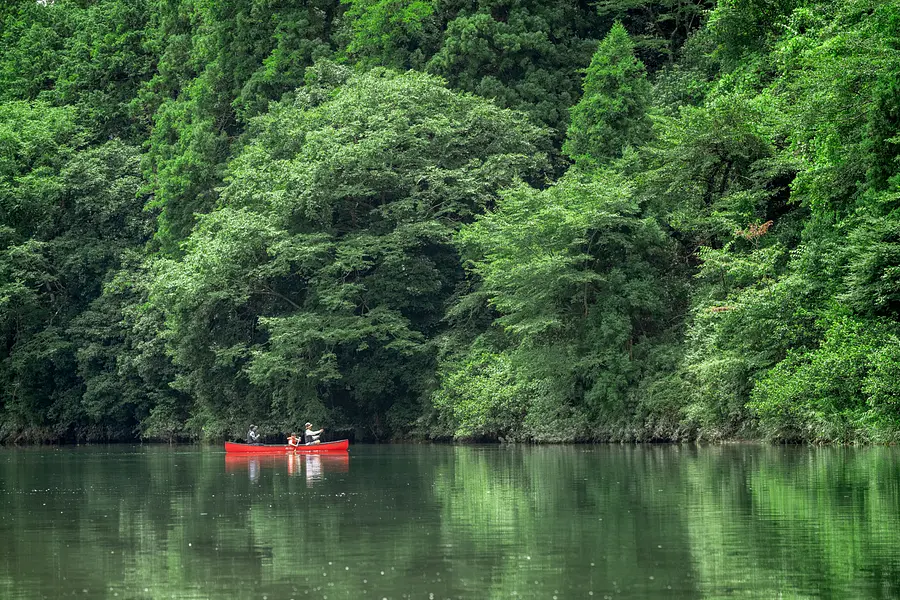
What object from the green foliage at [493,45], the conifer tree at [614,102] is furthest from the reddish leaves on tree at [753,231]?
the green foliage at [493,45]

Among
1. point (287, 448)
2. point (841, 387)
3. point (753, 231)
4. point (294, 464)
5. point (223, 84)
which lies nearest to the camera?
point (841, 387)

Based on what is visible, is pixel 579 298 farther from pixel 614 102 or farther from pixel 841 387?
pixel 841 387

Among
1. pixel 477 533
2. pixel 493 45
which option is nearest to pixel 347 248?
pixel 493 45

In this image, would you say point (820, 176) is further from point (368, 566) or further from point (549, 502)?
point (368, 566)

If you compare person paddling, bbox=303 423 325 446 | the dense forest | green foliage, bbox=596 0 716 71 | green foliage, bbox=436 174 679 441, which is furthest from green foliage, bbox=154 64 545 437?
green foliage, bbox=596 0 716 71

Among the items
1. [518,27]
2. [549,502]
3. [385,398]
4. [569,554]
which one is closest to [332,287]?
[385,398]

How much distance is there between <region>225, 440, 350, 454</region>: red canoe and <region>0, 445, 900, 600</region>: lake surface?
39.2ft

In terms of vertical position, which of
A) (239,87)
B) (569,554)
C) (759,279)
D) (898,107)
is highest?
(239,87)

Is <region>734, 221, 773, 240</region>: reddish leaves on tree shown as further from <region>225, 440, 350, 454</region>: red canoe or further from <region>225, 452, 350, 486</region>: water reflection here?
<region>225, 440, 350, 454</region>: red canoe

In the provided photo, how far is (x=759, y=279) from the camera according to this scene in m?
39.9

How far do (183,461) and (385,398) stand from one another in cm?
1539

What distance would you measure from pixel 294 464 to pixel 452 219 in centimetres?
1832

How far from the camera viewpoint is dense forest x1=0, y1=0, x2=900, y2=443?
114 feet

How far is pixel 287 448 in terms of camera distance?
1721 inches
